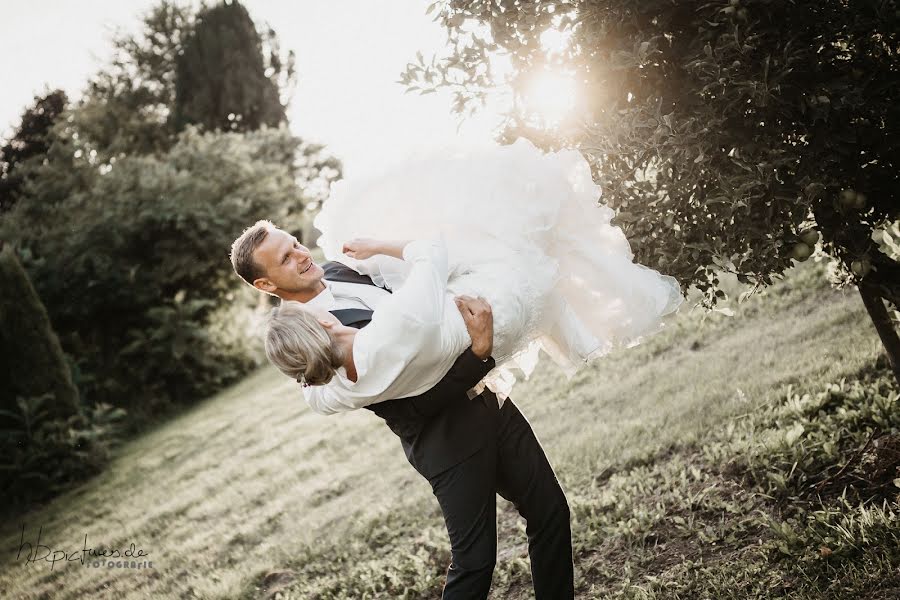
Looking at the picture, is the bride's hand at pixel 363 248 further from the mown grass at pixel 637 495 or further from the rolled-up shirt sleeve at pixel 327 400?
the mown grass at pixel 637 495

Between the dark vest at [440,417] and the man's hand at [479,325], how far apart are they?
1.7 inches

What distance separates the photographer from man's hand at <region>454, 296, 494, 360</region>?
91.7 inches

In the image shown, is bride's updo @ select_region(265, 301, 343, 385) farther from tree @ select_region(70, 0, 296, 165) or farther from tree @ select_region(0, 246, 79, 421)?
tree @ select_region(70, 0, 296, 165)

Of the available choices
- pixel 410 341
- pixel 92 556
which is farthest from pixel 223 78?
pixel 410 341

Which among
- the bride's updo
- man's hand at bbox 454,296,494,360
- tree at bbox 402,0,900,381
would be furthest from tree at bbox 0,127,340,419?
tree at bbox 402,0,900,381

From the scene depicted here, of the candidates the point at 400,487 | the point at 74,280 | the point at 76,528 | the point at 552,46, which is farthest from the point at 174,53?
the point at 552,46

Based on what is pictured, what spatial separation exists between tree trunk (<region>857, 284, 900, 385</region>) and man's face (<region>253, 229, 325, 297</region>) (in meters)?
2.41

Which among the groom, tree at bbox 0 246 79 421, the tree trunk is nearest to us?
the groom

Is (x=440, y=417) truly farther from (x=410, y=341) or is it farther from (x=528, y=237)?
(x=528, y=237)

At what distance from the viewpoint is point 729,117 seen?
2.54 metres

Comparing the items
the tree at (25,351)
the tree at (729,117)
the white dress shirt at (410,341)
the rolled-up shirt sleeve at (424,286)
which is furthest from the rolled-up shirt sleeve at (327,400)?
the tree at (25,351)

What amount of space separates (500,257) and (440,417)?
2.17 feet

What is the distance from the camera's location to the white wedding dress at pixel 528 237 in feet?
8.55

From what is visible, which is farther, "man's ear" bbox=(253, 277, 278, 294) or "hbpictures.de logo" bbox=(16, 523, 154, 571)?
"hbpictures.de logo" bbox=(16, 523, 154, 571)
